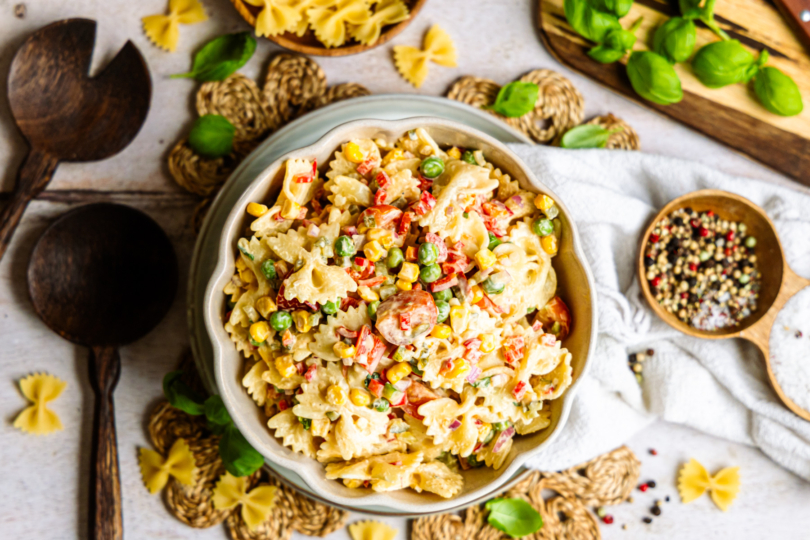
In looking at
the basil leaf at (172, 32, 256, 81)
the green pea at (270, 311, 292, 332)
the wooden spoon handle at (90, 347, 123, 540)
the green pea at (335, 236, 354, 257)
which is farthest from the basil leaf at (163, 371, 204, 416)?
the basil leaf at (172, 32, 256, 81)

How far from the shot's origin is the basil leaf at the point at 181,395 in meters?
3.49

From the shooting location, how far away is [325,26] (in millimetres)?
3617

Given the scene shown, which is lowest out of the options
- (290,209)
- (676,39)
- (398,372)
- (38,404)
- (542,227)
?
(38,404)

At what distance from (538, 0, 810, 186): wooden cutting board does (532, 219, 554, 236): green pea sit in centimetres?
157

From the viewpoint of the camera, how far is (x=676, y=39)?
12.4ft

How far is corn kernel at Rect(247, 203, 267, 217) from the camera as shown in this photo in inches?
109

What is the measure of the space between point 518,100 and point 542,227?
47.8 inches

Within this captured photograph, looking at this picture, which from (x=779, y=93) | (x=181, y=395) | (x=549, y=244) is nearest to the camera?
(x=549, y=244)

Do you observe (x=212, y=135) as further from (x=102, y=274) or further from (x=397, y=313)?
(x=397, y=313)

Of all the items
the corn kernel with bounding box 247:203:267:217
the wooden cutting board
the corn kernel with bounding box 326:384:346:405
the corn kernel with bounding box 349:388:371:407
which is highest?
the wooden cutting board

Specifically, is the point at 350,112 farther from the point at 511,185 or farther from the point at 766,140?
the point at 766,140

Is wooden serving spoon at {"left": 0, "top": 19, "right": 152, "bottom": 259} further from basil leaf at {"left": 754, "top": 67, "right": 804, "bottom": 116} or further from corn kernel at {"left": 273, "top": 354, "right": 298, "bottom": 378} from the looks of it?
basil leaf at {"left": 754, "top": 67, "right": 804, "bottom": 116}

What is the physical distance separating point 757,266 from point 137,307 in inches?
155

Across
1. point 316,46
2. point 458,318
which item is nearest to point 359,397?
point 458,318
